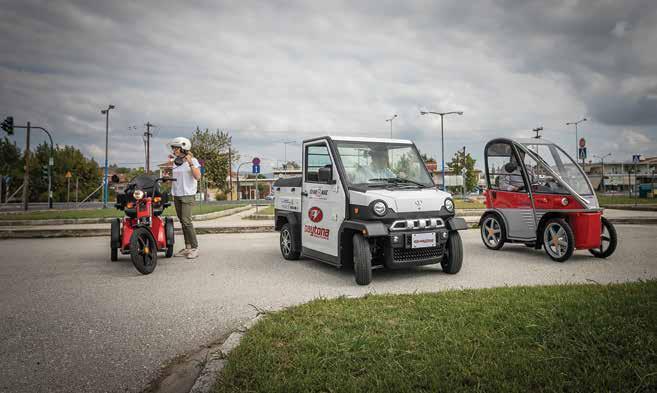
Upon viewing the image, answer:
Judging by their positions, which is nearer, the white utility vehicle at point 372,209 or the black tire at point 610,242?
the white utility vehicle at point 372,209

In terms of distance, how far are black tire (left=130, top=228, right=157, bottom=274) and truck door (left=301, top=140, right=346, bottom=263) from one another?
242 cm

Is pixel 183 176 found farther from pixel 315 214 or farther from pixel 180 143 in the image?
pixel 315 214

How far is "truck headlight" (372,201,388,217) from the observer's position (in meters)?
5.61

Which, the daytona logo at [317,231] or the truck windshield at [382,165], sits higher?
the truck windshield at [382,165]

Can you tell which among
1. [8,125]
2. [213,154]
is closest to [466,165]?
[213,154]

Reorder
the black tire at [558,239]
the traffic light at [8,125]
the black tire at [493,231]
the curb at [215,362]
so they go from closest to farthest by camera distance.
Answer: the curb at [215,362] → the black tire at [558,239] → the black tire at [493,231] → the traffic light at [8,125]

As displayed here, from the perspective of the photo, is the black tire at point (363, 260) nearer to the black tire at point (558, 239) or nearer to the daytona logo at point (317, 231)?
the daytona logo at point (317, 231)

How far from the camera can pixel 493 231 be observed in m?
8.82

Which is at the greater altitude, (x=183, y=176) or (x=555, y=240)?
(x=183, y=176)

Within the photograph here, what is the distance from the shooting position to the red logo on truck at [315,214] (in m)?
6.63

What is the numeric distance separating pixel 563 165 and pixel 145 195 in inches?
291

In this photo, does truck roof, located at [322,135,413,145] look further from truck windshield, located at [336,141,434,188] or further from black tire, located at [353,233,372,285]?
black tire, located at [353,233,372,285]

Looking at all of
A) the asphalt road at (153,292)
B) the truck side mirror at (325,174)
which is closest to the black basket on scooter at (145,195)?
the asphalt road at (153,292)

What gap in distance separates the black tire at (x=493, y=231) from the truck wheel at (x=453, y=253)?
8.48 ft
